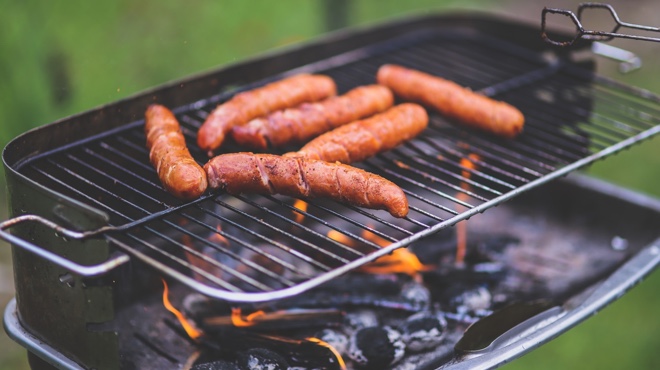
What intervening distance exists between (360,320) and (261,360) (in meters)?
0.61

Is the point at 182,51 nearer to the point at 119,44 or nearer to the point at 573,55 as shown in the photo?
the point at 119,44

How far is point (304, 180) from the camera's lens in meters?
2.65

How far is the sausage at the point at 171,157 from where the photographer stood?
2.57 m

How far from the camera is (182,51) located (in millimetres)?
6141

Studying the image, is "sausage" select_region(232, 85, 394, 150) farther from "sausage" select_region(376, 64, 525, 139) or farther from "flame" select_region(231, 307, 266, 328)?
"flame" select_region(231, 307, 266, 328)

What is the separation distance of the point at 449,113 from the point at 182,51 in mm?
3312

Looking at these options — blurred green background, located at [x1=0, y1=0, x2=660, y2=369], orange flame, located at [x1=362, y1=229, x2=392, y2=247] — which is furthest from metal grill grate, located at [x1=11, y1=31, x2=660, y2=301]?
blurred green background, located at [x1=0, y1=0, x2=660, y2=369]

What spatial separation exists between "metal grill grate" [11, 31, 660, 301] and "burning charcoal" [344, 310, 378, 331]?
0.88 feet

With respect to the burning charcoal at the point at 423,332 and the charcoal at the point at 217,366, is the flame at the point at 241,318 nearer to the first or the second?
the charcoal at the point at 217,366

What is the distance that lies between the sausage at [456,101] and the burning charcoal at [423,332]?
896 mm

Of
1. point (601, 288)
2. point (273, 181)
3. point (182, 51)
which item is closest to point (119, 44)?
point (182, 51)

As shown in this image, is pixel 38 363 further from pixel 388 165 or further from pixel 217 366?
pixel 388 165

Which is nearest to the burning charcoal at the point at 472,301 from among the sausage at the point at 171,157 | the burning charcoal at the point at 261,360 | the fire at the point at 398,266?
the fire at the point at 398,266

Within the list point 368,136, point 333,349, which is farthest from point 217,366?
point 368,136
